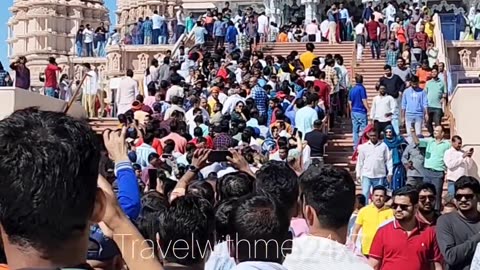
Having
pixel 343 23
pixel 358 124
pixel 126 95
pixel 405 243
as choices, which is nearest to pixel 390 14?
pixel 343 23

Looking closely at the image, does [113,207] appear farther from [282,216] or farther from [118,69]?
[118,69]

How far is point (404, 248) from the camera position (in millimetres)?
7191

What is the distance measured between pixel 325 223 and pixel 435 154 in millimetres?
10143

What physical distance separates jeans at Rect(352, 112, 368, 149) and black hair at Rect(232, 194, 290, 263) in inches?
524

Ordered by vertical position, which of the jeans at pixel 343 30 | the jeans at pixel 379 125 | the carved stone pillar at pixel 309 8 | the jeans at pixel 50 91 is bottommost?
the jeans at pixel 379 125

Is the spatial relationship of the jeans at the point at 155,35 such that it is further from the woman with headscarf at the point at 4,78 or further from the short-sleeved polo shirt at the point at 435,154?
the short-sleeved polo shirt at the point at 435,154

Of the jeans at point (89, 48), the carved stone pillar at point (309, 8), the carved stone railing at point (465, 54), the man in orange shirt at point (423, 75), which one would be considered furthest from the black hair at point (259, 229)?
the jeans at point (89, 48)

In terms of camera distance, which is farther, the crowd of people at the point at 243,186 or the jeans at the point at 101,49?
the jeans at the point at 101,49

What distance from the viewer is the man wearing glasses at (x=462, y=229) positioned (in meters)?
7.07

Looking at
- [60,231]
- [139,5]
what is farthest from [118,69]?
[60,231]

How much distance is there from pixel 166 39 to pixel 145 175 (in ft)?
75.8

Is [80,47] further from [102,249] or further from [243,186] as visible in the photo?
[102,249]

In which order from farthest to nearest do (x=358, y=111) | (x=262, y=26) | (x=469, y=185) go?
1. (x=262, y=26)
2. (x=358, y=111)
3. (x=469, y=185)

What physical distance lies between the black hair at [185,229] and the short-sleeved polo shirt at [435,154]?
10.3 meters
